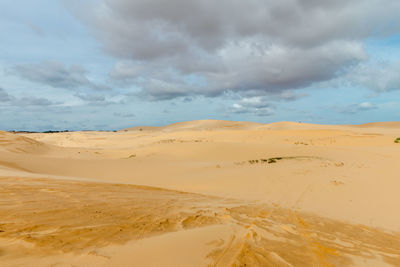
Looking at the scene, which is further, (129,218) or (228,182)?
(228,182)

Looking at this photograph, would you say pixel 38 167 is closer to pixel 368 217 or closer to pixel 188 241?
pixel 188 241

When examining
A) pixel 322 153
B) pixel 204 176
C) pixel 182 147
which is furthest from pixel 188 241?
pixel 182 147

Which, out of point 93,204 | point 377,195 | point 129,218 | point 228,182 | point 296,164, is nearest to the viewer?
point 129,218

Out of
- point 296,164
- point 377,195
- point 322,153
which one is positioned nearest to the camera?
point 377,195

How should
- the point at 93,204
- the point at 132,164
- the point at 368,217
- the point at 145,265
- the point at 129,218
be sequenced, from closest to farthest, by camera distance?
the point at 145,265, the point at 129,218, the point at 93,204, the point at 368,217, the point at 132,164

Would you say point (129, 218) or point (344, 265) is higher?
point (129, 218)

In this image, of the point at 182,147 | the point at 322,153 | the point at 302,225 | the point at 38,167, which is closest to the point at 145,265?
the point at 302,225

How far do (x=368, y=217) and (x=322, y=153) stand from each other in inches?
456

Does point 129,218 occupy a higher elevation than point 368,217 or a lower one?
higher

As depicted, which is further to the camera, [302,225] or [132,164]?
[132,164]

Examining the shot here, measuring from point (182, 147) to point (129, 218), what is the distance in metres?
16.6

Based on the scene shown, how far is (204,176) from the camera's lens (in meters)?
10.6

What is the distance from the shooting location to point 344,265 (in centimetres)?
299

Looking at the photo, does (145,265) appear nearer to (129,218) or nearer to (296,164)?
(129,218)
